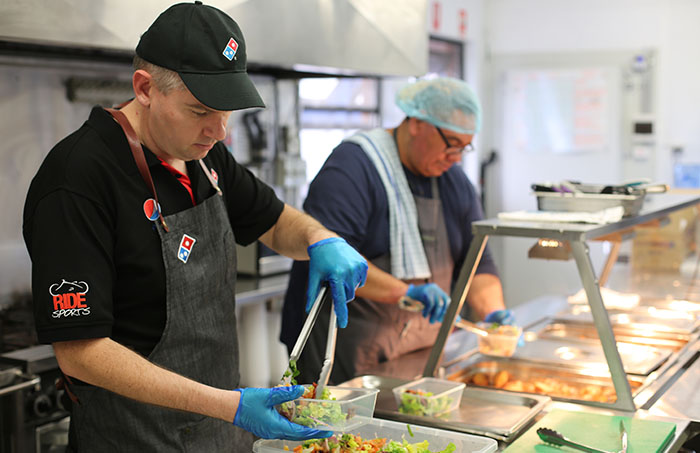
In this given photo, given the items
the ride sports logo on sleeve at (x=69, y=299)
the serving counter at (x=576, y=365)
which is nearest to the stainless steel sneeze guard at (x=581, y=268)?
the serving counter at (x=576, y=365)

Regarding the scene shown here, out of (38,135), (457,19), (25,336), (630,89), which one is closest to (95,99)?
(38,135)

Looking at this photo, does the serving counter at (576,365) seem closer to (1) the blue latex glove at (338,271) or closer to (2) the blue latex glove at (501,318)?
A: (2) the blue latex glove at (501,318)

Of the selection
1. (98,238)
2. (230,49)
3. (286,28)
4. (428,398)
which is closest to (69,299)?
(98,238)

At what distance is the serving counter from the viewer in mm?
1844

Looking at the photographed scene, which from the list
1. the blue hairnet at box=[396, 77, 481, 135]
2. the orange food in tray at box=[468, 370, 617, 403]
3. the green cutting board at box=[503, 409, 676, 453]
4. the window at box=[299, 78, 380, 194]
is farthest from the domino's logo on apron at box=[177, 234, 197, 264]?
the window at box=[299, 78, 380, 194]

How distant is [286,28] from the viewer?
2.56 meters

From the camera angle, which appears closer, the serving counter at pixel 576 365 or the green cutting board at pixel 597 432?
the green cutting board at pixel 597 432

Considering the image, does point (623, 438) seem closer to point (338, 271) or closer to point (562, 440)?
point (562, 440)

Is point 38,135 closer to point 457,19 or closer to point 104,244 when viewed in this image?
point 104,244

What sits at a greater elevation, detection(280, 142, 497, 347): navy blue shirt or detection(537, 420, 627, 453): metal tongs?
detection(280, 142, 497, 347): navy blue shirt

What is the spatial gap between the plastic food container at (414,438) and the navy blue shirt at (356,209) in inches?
36.9

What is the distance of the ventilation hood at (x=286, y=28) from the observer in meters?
1.90

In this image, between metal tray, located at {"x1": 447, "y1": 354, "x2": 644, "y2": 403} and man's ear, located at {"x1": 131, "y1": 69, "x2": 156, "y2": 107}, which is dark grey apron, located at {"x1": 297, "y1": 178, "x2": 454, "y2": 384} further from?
man's ear, located at {"x1": 131, "y1": 69, "x2": 156, "y2": 107}

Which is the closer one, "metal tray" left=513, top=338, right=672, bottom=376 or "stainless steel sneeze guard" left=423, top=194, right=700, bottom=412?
"stainless steel sneeze guard" left=423, top=194, right=700, bottom=412
